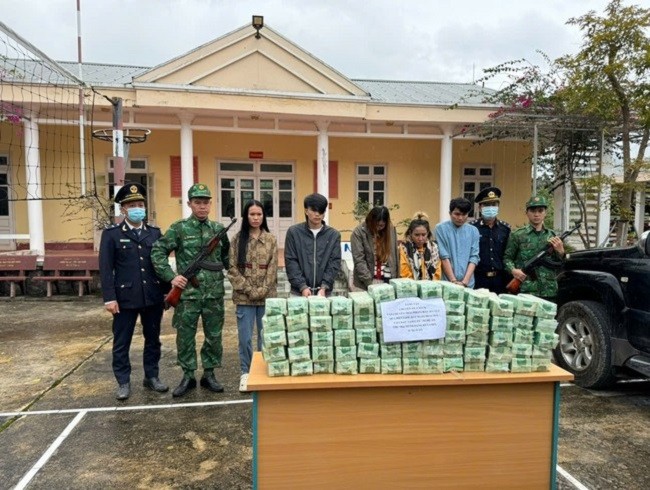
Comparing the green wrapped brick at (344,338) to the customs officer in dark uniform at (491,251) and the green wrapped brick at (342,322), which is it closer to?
the green wrapped brick at (342,322)

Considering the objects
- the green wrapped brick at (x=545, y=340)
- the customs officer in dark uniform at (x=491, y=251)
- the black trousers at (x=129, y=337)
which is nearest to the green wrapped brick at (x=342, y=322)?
the green wrapped brick at (x=545, y=340)

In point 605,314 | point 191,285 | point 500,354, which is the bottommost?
point 605,314

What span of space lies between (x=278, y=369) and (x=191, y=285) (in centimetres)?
184

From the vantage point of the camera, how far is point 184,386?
3.98 metres

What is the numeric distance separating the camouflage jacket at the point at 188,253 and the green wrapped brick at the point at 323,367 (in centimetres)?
184

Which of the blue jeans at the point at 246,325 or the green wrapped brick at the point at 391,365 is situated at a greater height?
the green wrapped brick at the point at 391,365

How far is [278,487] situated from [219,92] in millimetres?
8208

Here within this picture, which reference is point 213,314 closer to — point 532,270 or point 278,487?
point 278,487

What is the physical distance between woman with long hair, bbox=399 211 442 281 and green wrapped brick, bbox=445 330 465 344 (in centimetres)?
156

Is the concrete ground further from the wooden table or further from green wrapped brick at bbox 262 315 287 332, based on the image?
green wrapped brick at bbox 262 315 287 332

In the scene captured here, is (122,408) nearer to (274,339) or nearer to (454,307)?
(274,339)

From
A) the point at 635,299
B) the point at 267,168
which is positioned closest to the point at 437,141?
the point at 267,168

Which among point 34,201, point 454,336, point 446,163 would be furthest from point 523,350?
point 34,201

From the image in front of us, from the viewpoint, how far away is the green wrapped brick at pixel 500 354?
7.61ft
